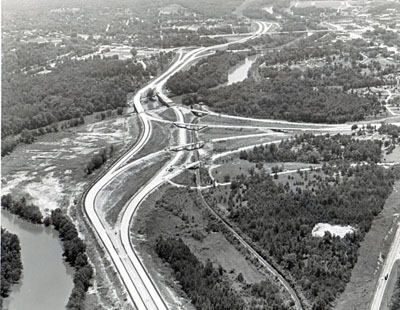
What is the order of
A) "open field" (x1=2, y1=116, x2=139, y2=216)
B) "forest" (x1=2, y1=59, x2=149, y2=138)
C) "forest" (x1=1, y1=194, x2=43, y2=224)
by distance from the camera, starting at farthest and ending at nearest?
1. "forest" (x1=2, y1=59, x2=149, y2=138)
2. "open field" (x1=2, y1=116, x2=139, y2=216)
3. "forest" (x1=1, y1=194, x2=43, y2=224)

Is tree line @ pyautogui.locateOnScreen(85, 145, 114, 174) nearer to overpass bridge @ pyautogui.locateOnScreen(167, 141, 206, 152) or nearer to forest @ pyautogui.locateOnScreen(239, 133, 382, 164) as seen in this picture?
overpass bridge @ pyautogui.locateOnScreen(167, 141, 206, 152)

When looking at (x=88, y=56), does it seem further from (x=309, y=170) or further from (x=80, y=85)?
(x=309, y=170)

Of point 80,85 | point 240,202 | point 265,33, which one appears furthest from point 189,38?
point 240,202

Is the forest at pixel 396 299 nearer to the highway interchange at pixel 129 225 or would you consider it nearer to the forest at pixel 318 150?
the highway interchange at pixel 129 225

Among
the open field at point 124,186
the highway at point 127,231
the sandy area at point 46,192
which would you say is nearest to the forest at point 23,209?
the sandy area at point 46,192

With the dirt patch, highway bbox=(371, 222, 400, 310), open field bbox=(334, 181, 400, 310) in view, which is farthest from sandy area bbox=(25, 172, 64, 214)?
highway bbox=(371, 222, 400, 310)

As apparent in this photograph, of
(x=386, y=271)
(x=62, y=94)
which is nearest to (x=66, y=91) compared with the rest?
(x=62, y=94)

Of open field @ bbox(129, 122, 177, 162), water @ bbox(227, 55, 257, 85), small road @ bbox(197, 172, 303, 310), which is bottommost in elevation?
small road @ bbox(197, 172, 303, 310)
